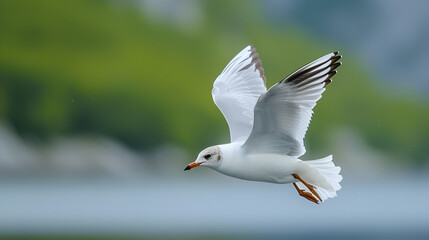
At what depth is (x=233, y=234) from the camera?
55.7 feet

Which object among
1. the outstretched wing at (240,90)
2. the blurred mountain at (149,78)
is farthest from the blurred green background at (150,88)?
the outstretched wing at (240,90)

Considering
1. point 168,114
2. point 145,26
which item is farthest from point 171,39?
point 168,114

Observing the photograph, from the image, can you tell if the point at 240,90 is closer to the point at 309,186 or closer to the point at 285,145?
the point at 285,145

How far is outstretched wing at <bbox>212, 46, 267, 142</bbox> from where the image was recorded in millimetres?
6637

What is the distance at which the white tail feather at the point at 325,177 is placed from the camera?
5.97 meters

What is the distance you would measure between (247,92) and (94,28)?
4977 centimetres

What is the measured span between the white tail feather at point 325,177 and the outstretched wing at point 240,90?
0.76 m

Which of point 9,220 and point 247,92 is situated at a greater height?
point 9,220

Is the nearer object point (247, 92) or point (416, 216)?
point (247, 92)

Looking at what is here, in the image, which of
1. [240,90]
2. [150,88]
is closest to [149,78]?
[150,88]

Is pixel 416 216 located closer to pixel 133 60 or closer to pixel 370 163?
pixel 370 163

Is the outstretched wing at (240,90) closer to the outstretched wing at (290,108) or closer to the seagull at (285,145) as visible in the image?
the seagull at (285,145)

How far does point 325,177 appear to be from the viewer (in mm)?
6027

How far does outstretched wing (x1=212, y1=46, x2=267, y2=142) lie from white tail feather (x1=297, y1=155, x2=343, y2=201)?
0.76m
